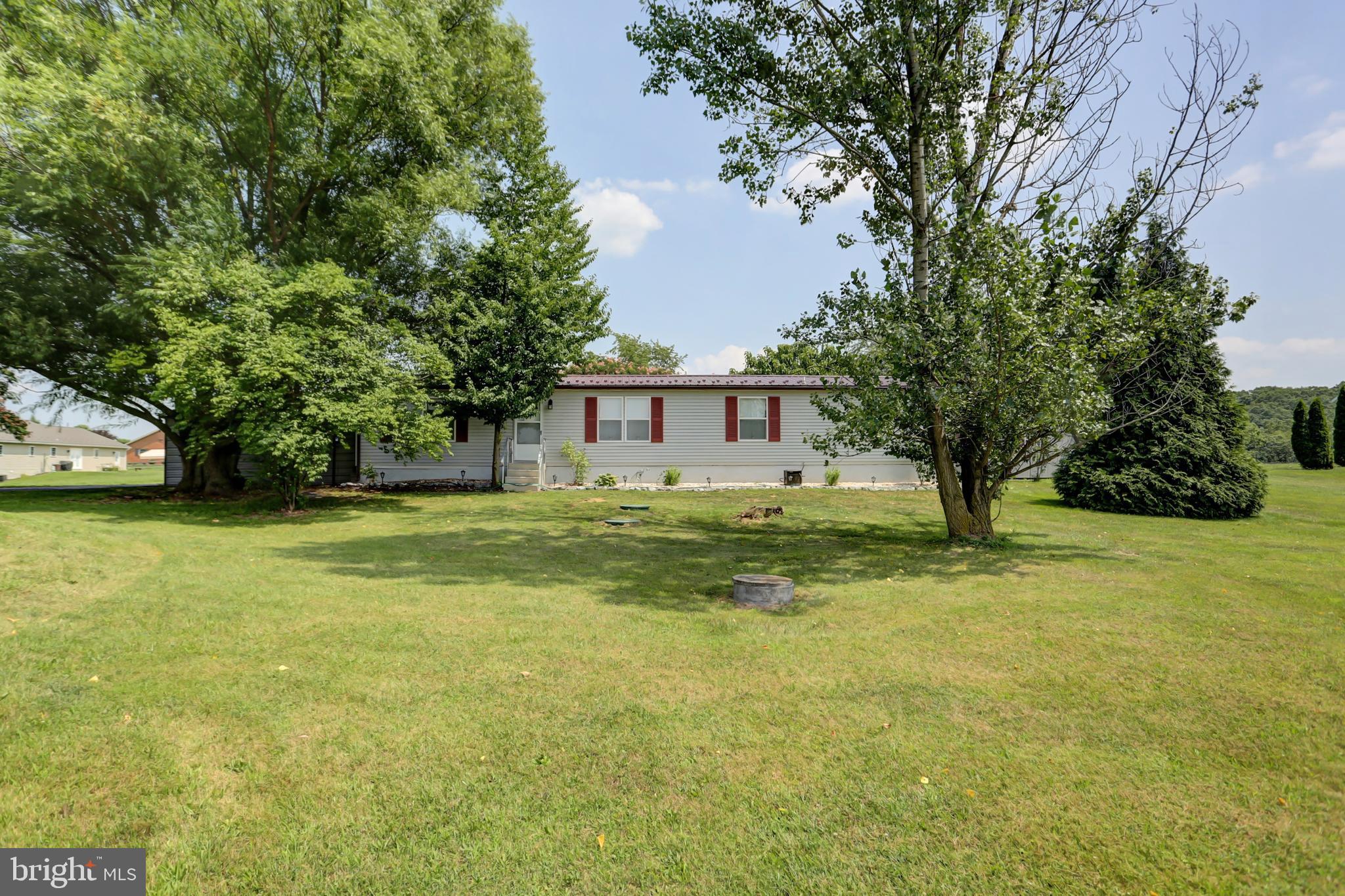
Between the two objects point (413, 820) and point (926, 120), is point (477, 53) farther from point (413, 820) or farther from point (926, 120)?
point (413, 820)

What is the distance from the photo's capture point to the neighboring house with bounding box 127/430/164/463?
2852 inches

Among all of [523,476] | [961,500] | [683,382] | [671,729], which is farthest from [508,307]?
[671,729]

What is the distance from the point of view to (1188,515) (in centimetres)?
1350

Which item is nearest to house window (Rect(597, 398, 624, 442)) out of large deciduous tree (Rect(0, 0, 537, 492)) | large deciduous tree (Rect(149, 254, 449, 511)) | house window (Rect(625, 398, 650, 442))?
house window (Rect(625, 398, 650, 442))

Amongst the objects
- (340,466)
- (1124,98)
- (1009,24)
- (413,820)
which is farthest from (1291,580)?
(340,466)

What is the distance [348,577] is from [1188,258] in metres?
17.4

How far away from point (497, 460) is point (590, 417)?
325cm

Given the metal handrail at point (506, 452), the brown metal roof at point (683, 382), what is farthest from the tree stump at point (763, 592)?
the metal handrail at point (506, 452)

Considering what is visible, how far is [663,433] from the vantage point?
2036 centimetres

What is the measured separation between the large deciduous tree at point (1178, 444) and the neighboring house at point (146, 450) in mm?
86642

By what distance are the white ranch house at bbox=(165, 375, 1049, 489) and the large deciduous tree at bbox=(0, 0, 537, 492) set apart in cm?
640

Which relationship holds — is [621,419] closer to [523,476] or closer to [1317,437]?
[523,476]

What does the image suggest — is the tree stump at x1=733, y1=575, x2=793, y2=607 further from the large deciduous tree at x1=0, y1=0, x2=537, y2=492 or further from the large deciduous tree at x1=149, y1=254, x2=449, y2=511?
the large deciduous tree at x1=0, y1=0, x2=537, y2=492

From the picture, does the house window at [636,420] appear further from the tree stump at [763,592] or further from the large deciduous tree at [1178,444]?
the tree stump at [763,592]
